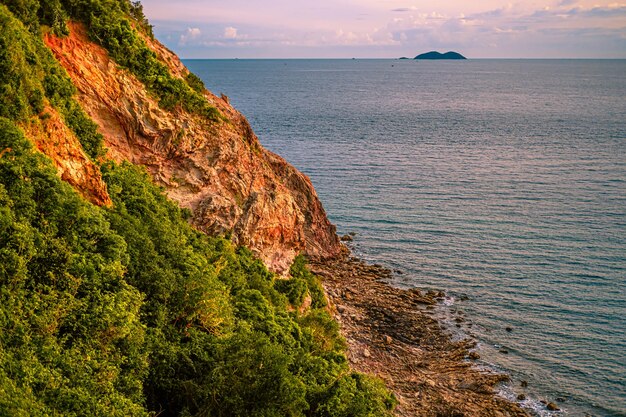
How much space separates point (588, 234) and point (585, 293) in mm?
13055

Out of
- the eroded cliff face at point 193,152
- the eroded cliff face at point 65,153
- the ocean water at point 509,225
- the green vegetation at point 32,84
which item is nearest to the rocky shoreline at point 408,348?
the ocean water at point 509,225

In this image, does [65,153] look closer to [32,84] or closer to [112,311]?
[32,84]

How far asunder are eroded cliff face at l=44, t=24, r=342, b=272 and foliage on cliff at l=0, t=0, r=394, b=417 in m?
3.35

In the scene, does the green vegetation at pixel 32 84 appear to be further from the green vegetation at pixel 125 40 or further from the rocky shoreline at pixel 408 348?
the rocky shoreline at pixel 408 348

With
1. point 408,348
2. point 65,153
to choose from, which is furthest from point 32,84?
point 408,348

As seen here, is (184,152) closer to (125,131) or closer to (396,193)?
(125,131)

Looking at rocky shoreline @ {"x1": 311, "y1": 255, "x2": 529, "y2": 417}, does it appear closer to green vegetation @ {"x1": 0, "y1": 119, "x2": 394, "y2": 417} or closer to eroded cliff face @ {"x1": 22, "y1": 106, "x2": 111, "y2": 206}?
green vegetation @ {"x1": 0, "y1": 119, "x2": 394, "y2": 417}

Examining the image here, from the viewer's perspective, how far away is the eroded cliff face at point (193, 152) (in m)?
33.9

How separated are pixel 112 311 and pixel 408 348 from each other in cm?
2711

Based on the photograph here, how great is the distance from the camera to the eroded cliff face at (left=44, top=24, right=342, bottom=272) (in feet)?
111

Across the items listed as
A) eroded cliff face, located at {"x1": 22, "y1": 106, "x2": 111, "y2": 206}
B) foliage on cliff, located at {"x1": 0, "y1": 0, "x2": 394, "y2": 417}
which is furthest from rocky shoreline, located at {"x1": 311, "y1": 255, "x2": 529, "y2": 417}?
eroded cliff face, located at {"x1": 22, "y1": 106, "x2": 111, "y2": 206}

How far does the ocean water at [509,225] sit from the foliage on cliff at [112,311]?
17.5 meters

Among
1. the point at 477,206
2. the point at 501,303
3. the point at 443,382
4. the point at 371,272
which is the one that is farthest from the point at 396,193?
the point at 443,382

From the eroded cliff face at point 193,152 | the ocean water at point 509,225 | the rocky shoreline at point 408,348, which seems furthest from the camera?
the ocean water at point 509,225
